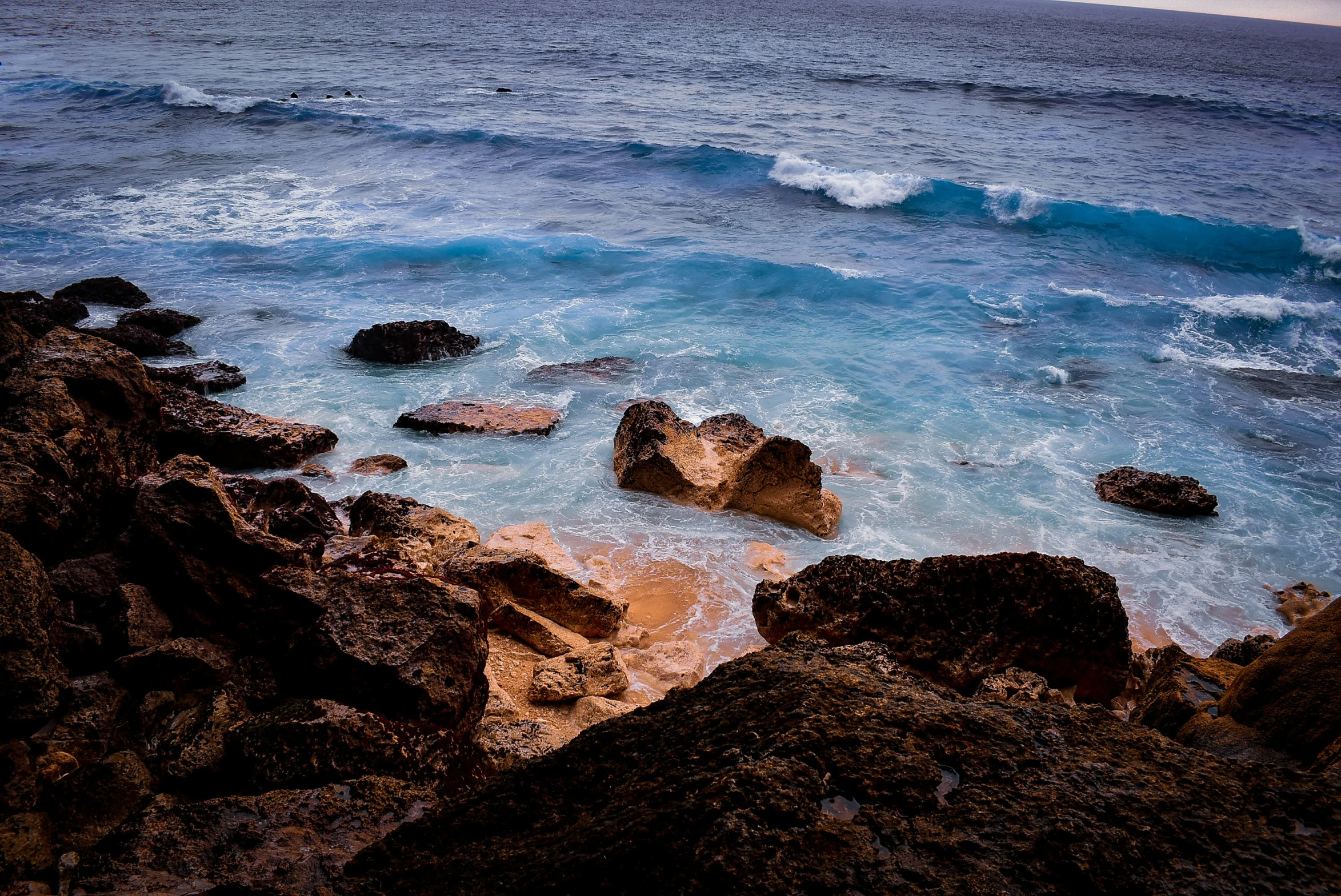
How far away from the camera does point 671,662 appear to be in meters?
5.95

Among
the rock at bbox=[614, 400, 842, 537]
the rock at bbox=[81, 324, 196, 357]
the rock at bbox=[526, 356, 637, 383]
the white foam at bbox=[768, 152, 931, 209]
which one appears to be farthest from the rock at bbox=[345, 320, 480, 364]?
the white foam at bbox=[768, 152, 931, 209]

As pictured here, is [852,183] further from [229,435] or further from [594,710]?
[594,710]

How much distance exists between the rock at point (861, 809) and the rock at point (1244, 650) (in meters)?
4.10

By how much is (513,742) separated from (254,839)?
51.4 inches

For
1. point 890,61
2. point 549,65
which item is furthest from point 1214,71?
point 549,65

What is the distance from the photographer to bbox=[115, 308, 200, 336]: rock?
12562 mm

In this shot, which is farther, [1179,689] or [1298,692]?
[1179,689]

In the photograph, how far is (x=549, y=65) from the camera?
43.1 metres

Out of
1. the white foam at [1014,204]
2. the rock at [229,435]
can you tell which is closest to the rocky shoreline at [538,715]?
the rock at [229,435]

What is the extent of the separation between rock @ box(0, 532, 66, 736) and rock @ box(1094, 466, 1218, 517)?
1000 centimetres

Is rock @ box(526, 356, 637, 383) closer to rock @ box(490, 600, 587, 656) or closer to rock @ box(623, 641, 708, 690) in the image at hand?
rock @ box(623, 641, 708, 690)

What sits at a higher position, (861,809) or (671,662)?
(861,809)

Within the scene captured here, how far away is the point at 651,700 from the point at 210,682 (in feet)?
8.75

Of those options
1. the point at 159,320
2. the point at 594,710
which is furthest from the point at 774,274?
the point at 594,710
